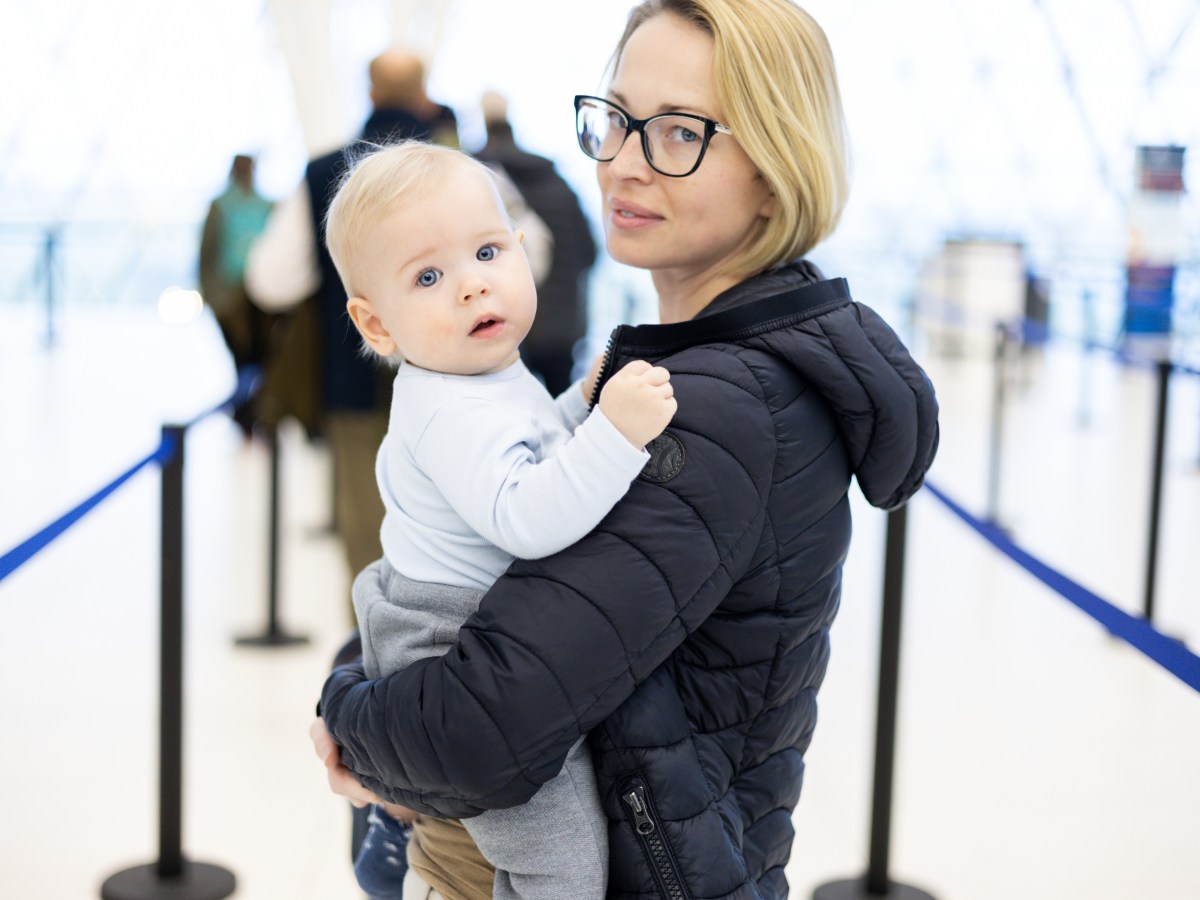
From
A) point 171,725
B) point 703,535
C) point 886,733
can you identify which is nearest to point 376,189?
point 703,535

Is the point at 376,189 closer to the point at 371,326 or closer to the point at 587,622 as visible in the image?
the point at 371,326

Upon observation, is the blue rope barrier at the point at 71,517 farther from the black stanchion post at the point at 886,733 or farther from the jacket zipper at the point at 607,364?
the black stanchion post at the point at 886,733

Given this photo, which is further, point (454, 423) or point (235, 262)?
point (235, 262)

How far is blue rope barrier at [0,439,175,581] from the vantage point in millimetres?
2195

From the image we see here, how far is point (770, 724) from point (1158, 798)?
9.29 feet

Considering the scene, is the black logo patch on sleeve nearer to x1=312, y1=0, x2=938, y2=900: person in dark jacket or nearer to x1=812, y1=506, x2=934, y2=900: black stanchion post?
x1=312, y1=0, x2=938, y2=900: person in dark jacket

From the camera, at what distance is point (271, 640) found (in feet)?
16.2

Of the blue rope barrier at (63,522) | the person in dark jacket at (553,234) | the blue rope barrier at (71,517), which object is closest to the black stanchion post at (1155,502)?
the person in dark jacket at (553,234)

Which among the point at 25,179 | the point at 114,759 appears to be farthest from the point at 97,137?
the point at 114,759

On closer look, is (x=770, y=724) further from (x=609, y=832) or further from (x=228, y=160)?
(x=228, y=160)

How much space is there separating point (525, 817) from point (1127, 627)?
103 centimetres

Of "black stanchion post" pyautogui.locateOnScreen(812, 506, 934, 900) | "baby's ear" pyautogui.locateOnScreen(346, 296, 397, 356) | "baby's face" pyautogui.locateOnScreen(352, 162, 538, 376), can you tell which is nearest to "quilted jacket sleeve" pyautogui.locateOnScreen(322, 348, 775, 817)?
"baby's face" pyautogui.locateOnScreen(352, 162, 538, 376)

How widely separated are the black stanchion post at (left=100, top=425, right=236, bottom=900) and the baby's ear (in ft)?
5.64

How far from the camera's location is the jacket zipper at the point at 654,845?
1369 mm
